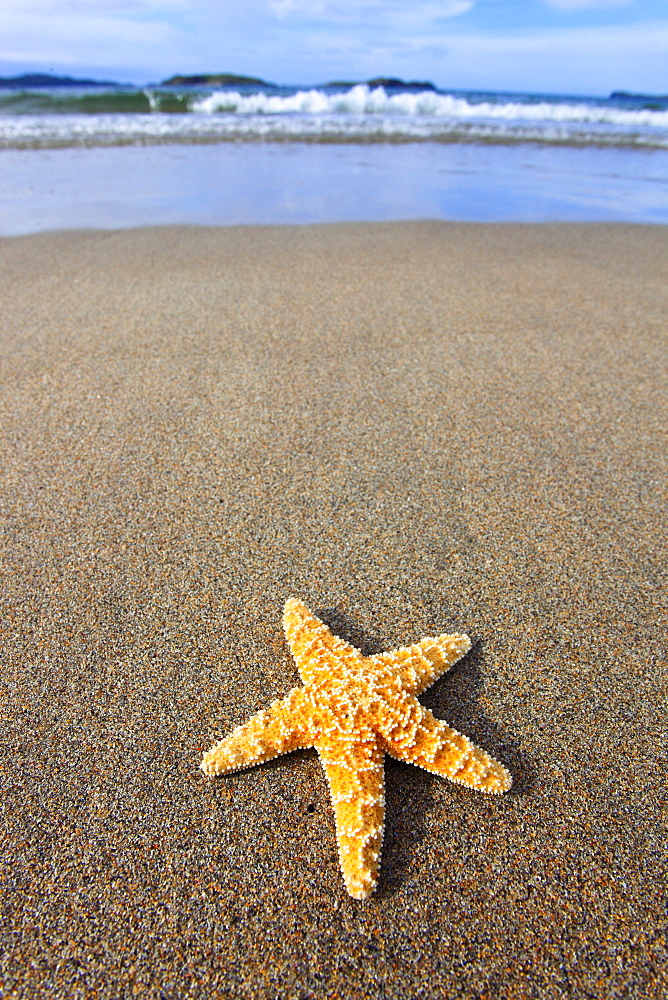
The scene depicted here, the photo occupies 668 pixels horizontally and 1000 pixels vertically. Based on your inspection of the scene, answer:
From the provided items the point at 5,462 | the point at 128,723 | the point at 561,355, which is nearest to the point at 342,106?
the point at 561,355

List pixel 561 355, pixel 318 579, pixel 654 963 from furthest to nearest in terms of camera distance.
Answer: pixel 561 355 < pixel 318 579 < pixel 654 963

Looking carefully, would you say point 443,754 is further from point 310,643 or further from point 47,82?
point 47,82

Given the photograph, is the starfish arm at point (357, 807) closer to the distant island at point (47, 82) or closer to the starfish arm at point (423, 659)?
the starfish arm at point (423, 659)

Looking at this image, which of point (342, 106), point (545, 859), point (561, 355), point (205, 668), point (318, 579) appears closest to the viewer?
point (545, 859)

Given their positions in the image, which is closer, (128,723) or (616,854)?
(616,854)

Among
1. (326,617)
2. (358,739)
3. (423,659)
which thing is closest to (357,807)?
(358,739)

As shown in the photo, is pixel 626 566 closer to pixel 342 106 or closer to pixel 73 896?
pixel 73 896

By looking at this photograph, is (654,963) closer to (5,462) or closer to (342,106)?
(5,462)

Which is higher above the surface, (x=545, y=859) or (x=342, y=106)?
(x=342, y=106)
